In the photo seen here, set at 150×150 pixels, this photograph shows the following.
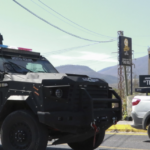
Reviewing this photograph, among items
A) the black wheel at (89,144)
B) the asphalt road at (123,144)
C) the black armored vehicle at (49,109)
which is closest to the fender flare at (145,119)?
the asphalt road at (123,144)

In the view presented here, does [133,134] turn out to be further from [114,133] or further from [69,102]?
[69,102]

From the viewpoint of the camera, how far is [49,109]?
6465mm

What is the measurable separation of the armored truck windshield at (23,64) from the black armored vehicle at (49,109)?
39cm

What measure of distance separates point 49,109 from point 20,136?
2.77ft

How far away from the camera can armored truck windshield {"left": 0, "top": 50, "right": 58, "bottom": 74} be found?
7.73 meters

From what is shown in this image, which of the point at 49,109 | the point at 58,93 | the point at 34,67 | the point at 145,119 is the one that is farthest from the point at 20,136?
the point at 145,119

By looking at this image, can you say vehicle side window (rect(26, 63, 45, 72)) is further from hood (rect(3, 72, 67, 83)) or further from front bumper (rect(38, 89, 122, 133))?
front bumper (rect(38, 89, 122, 133))

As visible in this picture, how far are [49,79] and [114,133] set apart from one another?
6976mm

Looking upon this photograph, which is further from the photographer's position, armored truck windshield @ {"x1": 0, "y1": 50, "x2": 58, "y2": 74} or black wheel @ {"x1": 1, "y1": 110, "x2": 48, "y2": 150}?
armored truck windshield @ {"x1": 0, "y1": 50, "x2": 58, "y2": 74}

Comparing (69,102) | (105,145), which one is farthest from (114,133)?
(69,102)

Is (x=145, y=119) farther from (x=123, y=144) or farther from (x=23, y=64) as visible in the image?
(x=23, y=64)

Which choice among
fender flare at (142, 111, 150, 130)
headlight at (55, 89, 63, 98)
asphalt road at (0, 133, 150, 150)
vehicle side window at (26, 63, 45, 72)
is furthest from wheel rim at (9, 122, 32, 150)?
fender flare at (142, 111, 150, 130)

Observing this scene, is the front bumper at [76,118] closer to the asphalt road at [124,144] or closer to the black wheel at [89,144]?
the black wheel at [89,144]

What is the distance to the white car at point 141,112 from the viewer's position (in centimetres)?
1051
